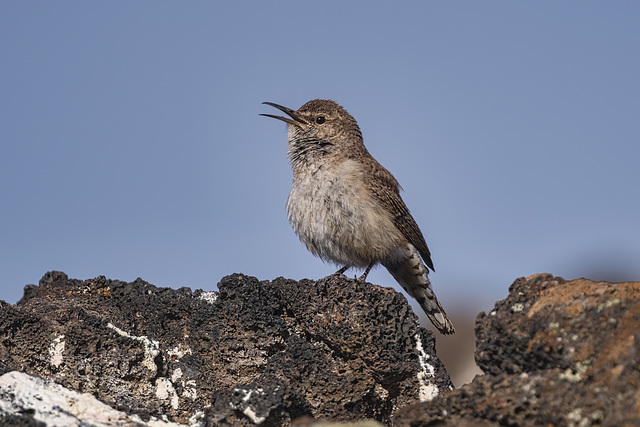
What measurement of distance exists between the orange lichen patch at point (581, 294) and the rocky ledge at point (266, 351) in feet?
0.03

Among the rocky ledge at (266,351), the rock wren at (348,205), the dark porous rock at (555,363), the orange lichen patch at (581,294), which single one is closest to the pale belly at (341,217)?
the rock wren at (348,205)

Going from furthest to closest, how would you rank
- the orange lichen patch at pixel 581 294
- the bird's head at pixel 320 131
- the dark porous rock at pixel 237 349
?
the bird's head at pixel 320 131
the dark porous rock at pixel 237 349
the orange lichen patch at pixel 581 294

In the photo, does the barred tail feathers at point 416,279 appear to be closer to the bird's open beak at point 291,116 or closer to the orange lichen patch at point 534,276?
the bird's open beak at point 291,116

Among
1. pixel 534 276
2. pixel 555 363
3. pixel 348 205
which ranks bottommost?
pixel 555 363

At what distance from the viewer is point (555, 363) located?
3.36 metres

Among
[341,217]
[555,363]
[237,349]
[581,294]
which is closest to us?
[555,363]

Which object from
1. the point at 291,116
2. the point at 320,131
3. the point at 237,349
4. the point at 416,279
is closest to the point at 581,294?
the point at 237,349

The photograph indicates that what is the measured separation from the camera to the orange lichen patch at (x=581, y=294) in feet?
11.3

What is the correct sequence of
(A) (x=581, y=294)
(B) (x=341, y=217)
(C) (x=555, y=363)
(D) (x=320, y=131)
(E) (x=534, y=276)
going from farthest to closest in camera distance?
(D) (x=320, y=131) < (B) (x=341, y=217) < (E) (x=534, y=276) < (A) (x=581, y=294) < (C) (x=555, y=363)

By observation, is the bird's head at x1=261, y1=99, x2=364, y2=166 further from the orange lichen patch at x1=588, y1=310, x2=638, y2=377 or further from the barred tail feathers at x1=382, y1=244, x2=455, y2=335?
the orange lichen patch at x1=588, y1=310, x2=638, y2=377

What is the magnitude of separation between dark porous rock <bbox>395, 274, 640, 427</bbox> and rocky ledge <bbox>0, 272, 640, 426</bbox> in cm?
1

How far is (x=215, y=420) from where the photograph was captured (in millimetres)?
4305

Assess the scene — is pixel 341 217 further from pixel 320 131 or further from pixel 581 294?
pixel 581 294

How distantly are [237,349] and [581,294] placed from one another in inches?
107
